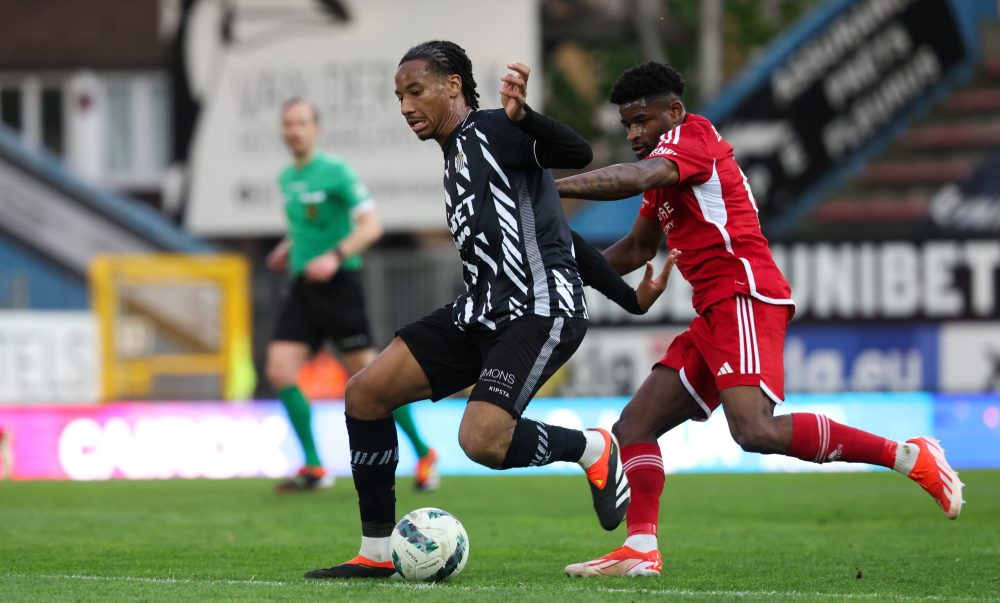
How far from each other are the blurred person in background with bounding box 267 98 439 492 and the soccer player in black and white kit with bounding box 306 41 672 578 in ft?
14.3

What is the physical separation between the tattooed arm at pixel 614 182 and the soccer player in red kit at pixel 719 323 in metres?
0.07

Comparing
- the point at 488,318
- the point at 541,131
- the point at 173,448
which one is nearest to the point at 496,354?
the point at 488,318

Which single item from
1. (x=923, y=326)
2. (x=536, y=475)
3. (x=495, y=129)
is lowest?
(x=536, y=475)

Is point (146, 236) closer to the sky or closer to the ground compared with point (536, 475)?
closer to the sky

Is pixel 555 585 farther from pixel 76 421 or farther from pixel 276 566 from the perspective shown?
pixel 76 421

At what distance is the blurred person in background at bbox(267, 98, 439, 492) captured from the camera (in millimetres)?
11086

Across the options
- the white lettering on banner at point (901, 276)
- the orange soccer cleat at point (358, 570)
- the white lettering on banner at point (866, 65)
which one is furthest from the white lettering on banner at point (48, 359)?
the orange soccer cleat at point (358, 570)

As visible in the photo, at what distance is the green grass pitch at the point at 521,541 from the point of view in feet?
20.5

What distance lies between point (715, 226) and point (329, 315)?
479 cm

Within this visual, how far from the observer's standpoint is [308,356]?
1140 cm

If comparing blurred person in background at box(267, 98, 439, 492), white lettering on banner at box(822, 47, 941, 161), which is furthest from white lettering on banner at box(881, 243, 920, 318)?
blurred person in background at box(267, 98, 439, 492)

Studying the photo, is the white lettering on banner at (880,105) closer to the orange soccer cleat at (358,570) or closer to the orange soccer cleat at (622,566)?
the orange soccer cleat at (622,566)

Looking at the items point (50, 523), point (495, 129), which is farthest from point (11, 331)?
point (495, 129)

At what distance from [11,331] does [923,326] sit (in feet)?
31.5
